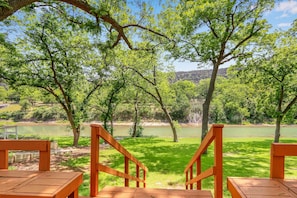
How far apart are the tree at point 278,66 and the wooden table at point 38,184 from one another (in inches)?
371

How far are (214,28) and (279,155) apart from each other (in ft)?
23.9

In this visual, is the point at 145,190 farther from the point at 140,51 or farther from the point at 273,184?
the point at 140,51

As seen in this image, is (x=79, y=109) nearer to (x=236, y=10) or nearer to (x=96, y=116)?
(x=96, y=116)

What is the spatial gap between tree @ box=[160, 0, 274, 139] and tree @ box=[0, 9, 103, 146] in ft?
11.7

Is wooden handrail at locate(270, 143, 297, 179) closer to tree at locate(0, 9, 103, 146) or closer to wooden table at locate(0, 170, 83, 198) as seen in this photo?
wooden table at locate(0, 170, 83, 198)

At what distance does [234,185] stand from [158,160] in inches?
261

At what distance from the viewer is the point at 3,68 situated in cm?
833

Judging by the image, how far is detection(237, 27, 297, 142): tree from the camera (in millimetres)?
9320

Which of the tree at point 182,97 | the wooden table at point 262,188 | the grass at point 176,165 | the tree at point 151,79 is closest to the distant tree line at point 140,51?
the tree at point 151,79

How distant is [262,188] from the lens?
144cm

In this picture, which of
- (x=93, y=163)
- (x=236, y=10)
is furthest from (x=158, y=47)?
(x=93, y=163)

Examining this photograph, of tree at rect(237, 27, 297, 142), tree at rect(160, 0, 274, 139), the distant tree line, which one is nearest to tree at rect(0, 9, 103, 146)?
the distant tree line

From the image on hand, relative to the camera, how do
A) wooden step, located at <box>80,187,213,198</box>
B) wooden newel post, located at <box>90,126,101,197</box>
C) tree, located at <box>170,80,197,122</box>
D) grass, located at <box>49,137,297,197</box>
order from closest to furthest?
wooden newel post, located at <box>90,126,101,197</box> < wooden step, located at <box>80,187,213,198</box> < grass, located at <box>49,137,297,197</box> < tree, located at <box>170,80,197,122</box>

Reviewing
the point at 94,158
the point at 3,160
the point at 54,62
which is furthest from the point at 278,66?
the point at 3,160
